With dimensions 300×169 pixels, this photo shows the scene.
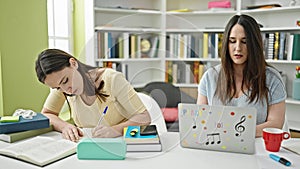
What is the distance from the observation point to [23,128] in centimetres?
130

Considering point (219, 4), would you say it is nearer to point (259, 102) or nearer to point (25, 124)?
point (259, 102)

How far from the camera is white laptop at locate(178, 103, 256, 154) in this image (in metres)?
1.09

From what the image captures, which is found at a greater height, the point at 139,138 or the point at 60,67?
the point at 60,67

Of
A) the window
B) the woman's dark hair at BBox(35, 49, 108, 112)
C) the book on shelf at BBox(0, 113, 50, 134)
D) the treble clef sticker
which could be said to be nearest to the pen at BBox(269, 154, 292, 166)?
the treble clef sticker

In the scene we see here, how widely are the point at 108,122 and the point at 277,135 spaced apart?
64cm

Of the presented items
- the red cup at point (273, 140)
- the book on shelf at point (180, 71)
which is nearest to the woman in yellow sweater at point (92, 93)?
the book on shelf at point (180, 71)

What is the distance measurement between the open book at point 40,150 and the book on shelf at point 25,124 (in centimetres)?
9

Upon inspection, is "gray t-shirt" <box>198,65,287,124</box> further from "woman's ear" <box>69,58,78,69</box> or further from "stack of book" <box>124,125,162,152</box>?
"woman's ear" <box>69,58,78,69</box>

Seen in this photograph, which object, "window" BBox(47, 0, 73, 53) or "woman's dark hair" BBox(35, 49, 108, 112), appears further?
"window" BBox(47, 0, 73, 53)

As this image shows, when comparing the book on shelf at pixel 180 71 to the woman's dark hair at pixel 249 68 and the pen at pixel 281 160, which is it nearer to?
the pen at pixel 281 160

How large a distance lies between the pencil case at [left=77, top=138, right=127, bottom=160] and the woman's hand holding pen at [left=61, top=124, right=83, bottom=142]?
0.19m

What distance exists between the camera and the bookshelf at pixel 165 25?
91 centimetres

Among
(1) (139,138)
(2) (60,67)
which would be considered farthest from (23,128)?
(1) (139,138)

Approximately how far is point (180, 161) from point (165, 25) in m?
0.46
